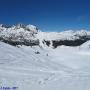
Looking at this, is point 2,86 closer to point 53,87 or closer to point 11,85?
point 11,85

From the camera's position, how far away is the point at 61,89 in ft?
38.2

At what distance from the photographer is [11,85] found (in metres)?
11.7

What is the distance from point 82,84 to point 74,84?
0.53m

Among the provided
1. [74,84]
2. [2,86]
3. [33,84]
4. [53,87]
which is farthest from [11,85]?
[74,84]

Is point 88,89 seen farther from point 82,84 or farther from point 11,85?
point 11,85

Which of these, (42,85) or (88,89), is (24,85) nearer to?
(42,85)

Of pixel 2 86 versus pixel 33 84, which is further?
pixel 33 84

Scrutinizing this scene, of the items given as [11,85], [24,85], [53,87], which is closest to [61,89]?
[53,87]

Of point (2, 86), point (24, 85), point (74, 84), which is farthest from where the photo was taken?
point (74, 84)

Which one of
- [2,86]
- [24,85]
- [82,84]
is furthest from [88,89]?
[2,86]

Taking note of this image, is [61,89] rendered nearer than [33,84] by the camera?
Yes

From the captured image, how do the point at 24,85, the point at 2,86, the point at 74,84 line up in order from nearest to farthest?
1. the point at 2,86
2. the point at 24,85
3. the point at 74,84

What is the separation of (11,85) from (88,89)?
469 centimetres

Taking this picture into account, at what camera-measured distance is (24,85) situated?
476 inches
